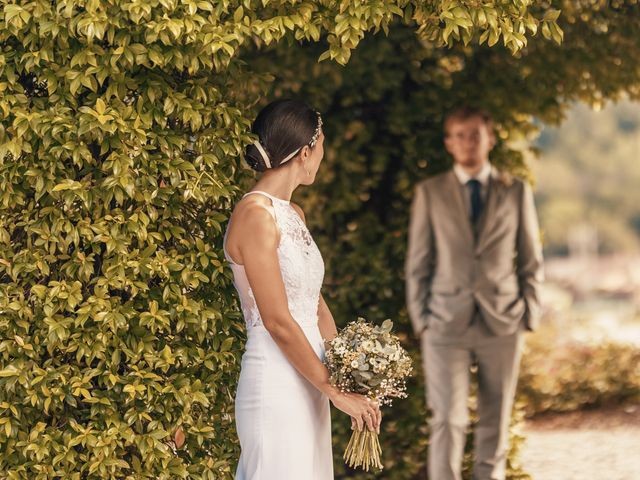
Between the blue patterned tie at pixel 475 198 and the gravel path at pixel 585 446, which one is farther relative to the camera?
the gravel path at pixel 585 446

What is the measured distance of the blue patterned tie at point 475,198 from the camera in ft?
22.0

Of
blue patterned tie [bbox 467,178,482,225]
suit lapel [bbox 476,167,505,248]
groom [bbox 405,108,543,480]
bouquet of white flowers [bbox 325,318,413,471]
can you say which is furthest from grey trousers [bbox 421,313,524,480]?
bouquet of white flowers [bbox 325,318,413,471]

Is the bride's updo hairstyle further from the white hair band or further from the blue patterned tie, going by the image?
the blue patterned tie

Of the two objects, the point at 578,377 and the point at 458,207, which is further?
the point at 578,377


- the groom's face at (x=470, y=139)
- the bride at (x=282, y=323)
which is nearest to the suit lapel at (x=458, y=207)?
the groom's face at (x=470, y=139)

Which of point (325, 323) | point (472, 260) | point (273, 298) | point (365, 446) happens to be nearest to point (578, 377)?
point (472, 260)

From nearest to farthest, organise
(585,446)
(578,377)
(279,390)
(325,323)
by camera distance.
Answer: (279,390)
(325,323)
(585,446)
(578,377)

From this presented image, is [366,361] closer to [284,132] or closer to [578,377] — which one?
[284,132]

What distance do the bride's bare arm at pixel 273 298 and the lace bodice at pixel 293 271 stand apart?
11cm

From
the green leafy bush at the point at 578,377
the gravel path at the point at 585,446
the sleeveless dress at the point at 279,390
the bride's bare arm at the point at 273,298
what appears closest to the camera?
the bride's bare arm at the point at 273,298

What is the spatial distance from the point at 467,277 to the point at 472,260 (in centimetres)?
10

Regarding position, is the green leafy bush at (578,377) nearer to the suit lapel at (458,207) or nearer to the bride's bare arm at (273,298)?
the suit lapel at (458,207)

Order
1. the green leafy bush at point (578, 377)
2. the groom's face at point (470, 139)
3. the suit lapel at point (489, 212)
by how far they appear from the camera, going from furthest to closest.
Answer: the green leafy bush at point (578, 377) < the suit lapel at point (489, 212) < the groom's face at point (470, 139)

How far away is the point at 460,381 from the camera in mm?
6703
